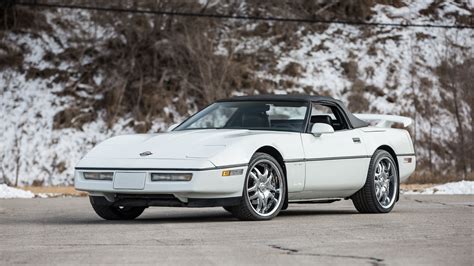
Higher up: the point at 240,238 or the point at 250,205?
the point at 250,205

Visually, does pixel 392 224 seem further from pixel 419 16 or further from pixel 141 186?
pixel 419 16

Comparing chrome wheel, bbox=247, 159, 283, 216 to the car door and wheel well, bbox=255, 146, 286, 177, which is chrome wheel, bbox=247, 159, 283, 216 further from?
the car door

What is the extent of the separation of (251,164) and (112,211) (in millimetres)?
1690

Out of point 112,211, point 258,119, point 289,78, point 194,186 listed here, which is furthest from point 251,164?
point 289,78

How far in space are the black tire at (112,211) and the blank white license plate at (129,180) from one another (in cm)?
52

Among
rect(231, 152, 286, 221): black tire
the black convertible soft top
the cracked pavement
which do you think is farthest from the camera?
the black convertible soft top

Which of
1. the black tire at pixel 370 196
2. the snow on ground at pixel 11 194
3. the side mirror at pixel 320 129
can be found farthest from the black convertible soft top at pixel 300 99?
the snow on ground at pixel 11 194

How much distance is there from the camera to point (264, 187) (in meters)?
10.8

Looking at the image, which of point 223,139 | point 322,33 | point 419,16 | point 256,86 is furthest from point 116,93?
point 223,139

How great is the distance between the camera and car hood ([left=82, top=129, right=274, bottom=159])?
412 inches

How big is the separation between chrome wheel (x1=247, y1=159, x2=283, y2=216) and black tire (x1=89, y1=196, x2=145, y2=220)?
1.49 m

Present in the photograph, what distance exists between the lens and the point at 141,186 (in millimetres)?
10320

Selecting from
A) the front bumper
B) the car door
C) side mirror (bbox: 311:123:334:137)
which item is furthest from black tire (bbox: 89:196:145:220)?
side mirror (bbox: 311:123:334:137)

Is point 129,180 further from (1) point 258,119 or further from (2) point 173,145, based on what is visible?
(1) point 258,119
